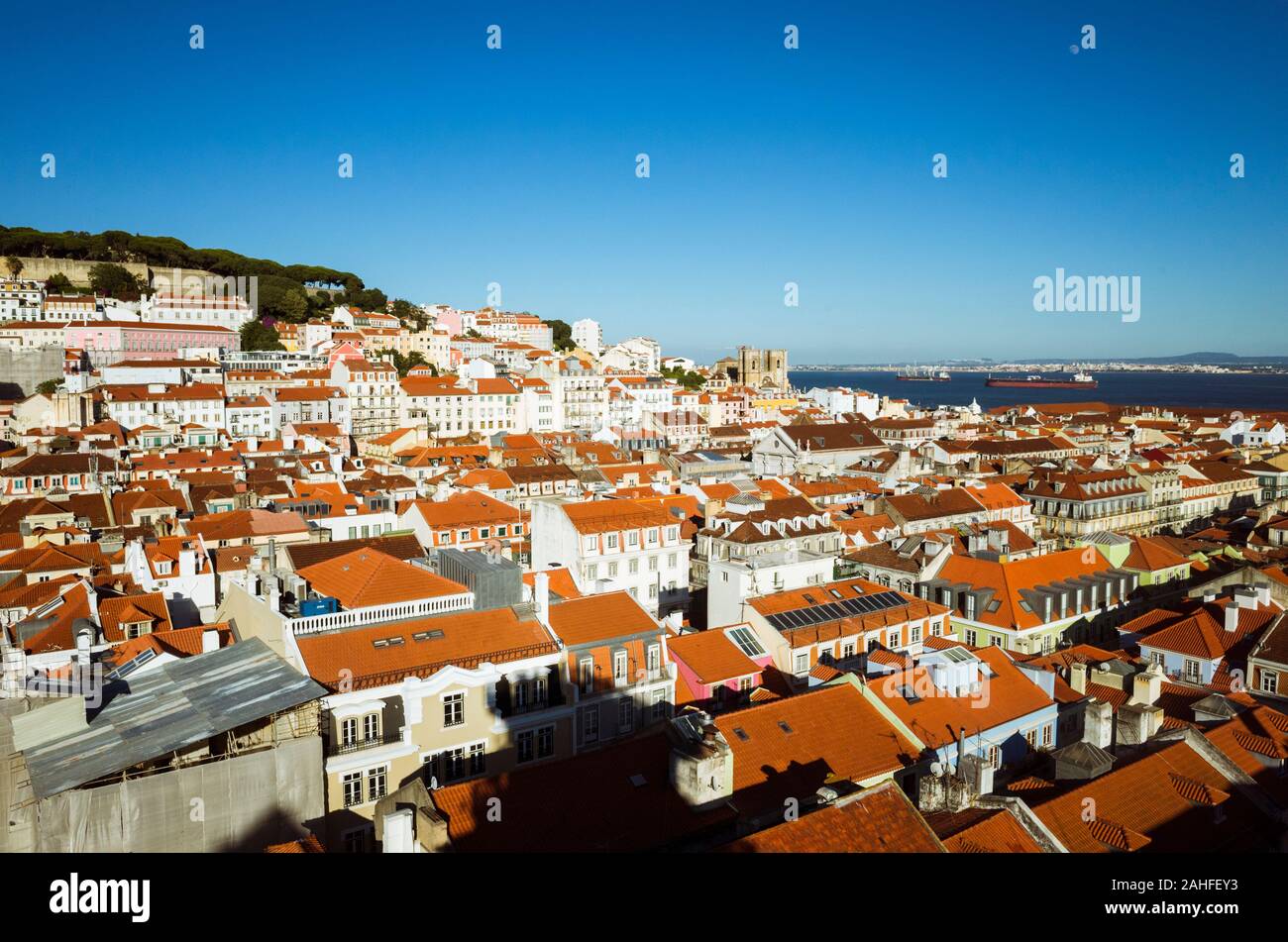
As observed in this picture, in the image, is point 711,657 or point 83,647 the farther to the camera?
point 711,657

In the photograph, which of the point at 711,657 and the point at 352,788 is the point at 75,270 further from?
the point at 352,788

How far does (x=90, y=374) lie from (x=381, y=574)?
211ft

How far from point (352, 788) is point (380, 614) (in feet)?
10.9

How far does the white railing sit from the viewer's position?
13998 millimetres

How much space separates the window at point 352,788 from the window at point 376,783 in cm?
12

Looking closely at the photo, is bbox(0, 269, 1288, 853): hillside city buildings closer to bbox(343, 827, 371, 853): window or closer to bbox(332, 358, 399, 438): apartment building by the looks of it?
bbox(343, 827, 371, 853): window

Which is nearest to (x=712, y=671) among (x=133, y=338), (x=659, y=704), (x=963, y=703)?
(x=659, y=704)

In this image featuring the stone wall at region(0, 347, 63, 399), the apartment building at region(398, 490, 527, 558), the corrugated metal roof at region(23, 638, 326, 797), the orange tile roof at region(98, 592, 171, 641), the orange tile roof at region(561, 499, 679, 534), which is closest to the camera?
the corrugated metal roof at region(23, 638, 326, 797)

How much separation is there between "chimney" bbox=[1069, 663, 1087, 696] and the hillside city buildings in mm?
55

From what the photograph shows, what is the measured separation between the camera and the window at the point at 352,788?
12070mm

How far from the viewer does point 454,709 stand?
13156mm

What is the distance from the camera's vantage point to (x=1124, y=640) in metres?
20.6

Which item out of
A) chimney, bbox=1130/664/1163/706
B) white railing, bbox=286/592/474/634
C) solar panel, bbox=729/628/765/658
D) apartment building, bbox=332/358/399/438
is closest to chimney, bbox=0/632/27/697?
white railing, bbox=286/592/474/634

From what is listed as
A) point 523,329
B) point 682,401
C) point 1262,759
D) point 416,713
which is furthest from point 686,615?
point 523,329
